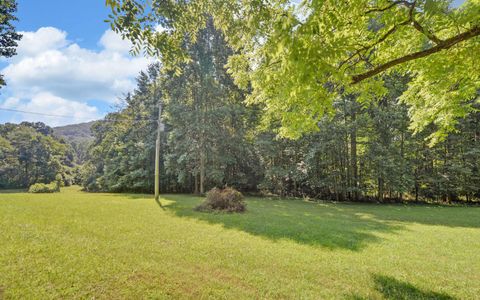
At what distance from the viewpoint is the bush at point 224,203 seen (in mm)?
10065

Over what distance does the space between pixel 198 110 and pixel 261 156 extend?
620 cm

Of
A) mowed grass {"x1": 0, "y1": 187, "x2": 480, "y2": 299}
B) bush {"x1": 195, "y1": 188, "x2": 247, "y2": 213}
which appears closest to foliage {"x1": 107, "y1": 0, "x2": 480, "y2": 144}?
mowed grass {"x1": 0, "y1": 187, "x2": 480, "y2": 299}

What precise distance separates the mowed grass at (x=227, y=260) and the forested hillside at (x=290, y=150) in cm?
828

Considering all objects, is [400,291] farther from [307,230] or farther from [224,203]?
[224,203]

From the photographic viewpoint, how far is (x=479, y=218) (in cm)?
998

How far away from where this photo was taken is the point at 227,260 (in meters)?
4.38

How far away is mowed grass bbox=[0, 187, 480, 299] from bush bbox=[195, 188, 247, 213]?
2.69 m

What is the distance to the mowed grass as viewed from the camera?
3246 millimetres

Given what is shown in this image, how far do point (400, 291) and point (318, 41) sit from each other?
3.73 meters

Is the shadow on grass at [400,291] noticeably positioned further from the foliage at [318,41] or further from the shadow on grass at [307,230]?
the foliage at [318,41]

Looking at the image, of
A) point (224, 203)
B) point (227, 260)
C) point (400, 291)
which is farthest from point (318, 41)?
point (224, 203)

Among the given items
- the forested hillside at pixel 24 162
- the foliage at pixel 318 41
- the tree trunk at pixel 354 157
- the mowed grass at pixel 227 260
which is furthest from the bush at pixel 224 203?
the forested hillside at pixel 24 162

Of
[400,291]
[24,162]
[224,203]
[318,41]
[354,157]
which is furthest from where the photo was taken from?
[24,162]

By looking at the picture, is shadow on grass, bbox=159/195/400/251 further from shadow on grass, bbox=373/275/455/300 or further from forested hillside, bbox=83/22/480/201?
forested hillside, bbox=83/22/480/201
